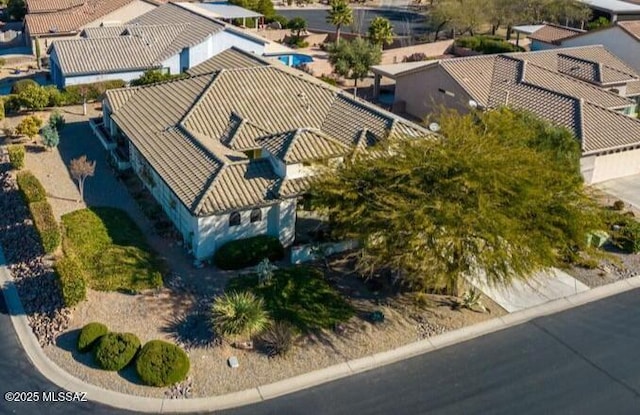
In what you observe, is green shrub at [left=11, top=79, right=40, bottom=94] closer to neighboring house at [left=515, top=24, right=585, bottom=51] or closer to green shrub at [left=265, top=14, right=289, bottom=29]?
green shrub at [left=265, top=14, right=289, bottom=29]

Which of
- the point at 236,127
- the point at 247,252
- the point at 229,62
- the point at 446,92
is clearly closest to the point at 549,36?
the point at 446,92


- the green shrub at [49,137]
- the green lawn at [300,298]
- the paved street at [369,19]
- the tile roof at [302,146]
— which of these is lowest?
the paved street at [369,19]

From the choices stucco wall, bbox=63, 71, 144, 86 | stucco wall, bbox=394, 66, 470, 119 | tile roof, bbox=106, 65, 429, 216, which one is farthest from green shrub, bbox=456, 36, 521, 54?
stucco wall, bbox=63, 71, 144, 86

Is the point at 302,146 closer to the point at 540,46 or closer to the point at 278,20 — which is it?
the point at 540,46

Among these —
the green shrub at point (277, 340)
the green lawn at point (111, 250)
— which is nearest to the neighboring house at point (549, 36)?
the green lawn at point (111, 250)

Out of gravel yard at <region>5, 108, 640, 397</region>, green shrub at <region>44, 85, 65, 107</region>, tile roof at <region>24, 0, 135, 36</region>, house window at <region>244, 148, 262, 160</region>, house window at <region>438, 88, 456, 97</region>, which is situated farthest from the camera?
tile roof at <region>24, 0, 135, 36</region>

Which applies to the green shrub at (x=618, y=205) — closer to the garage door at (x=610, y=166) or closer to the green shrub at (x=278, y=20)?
the garage door at (x=610, y=166)

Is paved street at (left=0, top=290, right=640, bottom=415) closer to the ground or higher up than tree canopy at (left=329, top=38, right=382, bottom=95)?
closer to the ground
